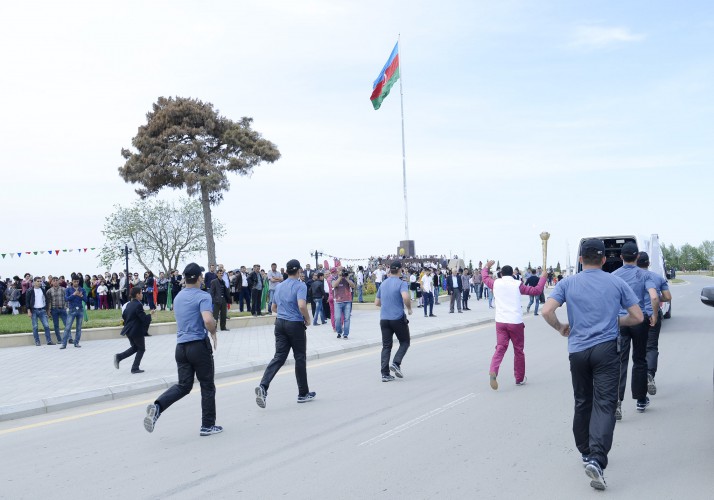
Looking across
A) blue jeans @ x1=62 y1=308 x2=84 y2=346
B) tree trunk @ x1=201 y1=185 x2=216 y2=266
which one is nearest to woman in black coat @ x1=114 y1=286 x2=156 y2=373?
blue jeans @ x1=62 y1=308 x2=84 y2=346

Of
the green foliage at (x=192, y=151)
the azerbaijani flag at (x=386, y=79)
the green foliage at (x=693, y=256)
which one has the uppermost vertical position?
the azerbaijani flag at (x=386, y=79)

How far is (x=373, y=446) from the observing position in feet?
21.8

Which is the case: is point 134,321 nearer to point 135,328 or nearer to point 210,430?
point 135,328

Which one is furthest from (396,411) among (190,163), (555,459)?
(190,163)

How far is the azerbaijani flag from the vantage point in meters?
37.6

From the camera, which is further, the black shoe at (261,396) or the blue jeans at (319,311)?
the blue jeans at (319,311)

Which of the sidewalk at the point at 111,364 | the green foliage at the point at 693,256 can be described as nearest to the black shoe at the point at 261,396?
the sidewalk at the point at 111,364

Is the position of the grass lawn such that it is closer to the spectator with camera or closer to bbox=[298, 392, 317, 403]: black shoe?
the spectator with camera

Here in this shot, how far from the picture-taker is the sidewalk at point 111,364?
10.0 metres

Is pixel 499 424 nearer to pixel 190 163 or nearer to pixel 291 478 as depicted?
pixel 291 478

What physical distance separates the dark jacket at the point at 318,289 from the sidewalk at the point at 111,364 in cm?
105

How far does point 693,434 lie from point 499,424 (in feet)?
6.21

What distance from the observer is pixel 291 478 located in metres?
5.71

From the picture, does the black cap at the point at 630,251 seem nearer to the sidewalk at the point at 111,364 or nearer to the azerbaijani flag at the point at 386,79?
the sidewalk at the point at 111,364
